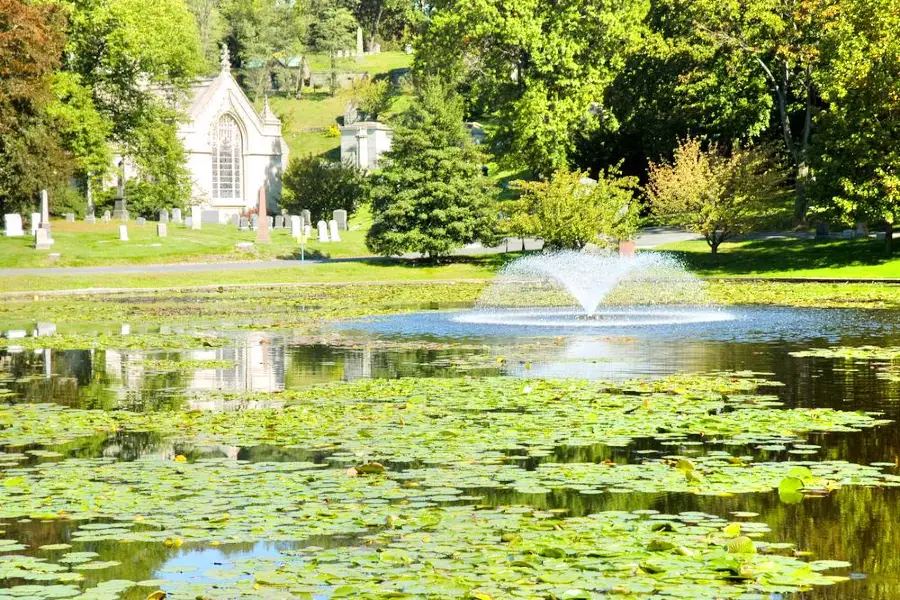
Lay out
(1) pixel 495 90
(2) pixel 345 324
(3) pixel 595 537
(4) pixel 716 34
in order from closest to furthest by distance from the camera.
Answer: (3) pixel 595 537
(2) pixel 345 324
(4) pixel 716 34
(1) pixel 495 90

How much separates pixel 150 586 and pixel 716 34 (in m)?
56.1

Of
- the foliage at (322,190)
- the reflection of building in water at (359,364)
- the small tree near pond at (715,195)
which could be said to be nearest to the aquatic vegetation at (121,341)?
the reflection of building in water at (359,364)

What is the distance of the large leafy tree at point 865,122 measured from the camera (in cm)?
4822

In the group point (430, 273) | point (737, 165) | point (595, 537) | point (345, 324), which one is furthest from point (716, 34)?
point (595, 537)

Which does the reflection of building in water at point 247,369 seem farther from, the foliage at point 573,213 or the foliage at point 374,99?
the foliage at point 374,99

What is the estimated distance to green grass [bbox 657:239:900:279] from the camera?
48344mm

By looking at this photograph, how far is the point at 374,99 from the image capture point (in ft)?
383

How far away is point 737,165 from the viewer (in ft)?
184

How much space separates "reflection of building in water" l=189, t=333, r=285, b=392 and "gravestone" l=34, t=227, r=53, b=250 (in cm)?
3213

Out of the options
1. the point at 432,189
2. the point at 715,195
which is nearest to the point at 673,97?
the point at 715,195

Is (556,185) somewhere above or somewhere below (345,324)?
above

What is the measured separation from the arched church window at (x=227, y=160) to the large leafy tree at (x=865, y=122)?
55120mm

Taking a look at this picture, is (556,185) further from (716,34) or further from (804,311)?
(804,311)

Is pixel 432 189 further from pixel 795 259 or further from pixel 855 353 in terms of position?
pixel 855 353
